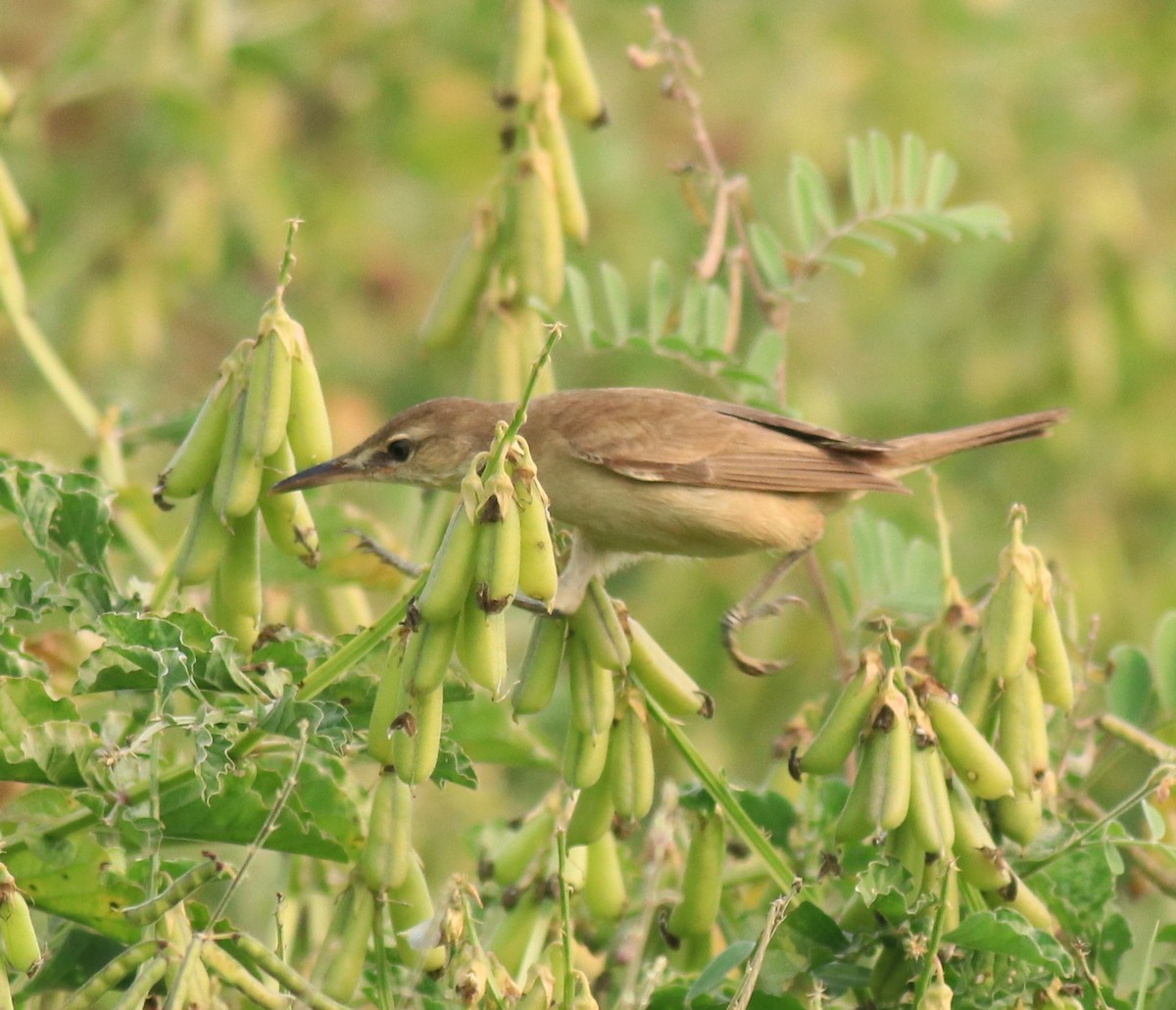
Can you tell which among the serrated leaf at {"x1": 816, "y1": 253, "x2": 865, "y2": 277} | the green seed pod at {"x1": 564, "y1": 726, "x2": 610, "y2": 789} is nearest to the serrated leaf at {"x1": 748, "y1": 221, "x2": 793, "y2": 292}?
the serrated leaf at {"x1": 816, "y1": 253, "x2": 865, "y2": 277}

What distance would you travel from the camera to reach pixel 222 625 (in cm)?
256

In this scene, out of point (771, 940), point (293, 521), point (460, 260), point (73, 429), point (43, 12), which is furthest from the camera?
point (43, 12)

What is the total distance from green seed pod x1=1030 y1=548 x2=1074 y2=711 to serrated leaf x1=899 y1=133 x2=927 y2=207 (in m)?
1.65

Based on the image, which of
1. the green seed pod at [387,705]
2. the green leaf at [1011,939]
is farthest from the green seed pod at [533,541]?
the green leaf at [1011,939]

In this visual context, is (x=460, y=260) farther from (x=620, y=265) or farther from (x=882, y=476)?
(x=620, y=265)

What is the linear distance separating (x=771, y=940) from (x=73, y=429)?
4.90 m

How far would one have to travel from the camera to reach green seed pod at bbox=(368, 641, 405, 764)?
213 cm

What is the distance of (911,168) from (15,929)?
2815 mm

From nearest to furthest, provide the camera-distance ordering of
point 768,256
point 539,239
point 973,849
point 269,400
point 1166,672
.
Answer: point 269,400, point 973,849, point 1166,672, point 539,239, point 768,256

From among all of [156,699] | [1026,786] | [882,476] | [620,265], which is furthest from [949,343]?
[156,699]

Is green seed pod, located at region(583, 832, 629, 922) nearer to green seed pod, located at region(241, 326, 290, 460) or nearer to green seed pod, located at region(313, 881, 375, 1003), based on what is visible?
green seed pod, located at region(313, 881, 375, 1003)

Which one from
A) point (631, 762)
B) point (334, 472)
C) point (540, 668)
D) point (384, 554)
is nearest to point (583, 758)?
point (631, 762)

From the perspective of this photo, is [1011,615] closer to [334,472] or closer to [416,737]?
[416,737]

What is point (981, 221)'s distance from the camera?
3.95 meters
